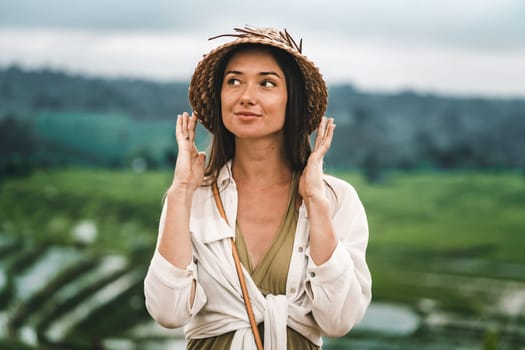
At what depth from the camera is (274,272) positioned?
202 centimetres

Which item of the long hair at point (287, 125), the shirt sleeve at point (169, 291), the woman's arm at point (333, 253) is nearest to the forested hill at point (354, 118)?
the long hair at point (287, 125)

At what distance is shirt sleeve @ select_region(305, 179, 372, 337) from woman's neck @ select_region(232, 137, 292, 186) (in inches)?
8.1

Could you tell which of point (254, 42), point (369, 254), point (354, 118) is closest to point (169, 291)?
point (254, 42)

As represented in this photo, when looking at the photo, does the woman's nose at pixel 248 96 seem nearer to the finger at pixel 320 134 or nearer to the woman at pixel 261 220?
the woman at pixel 261 220

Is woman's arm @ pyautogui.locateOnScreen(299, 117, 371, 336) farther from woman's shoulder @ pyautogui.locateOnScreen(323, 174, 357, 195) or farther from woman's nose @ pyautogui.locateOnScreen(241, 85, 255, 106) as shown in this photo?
woman's nose @ pyautogui.locateOnScreen(241, 85, 255, 106)

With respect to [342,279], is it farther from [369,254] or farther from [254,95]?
[369,254]

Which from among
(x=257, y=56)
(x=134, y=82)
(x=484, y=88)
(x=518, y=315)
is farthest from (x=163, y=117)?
(x=257, y=56)

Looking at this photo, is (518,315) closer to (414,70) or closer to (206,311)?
(414,70)

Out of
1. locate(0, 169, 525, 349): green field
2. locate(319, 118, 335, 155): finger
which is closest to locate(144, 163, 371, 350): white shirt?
locate(319, 118, 335, 155): finger

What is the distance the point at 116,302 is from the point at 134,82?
2.90 meters

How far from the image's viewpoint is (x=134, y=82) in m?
10.3

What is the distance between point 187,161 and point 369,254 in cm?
768

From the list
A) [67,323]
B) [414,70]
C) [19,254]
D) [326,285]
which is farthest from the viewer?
[414,70]

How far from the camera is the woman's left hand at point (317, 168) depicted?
6.68ft
